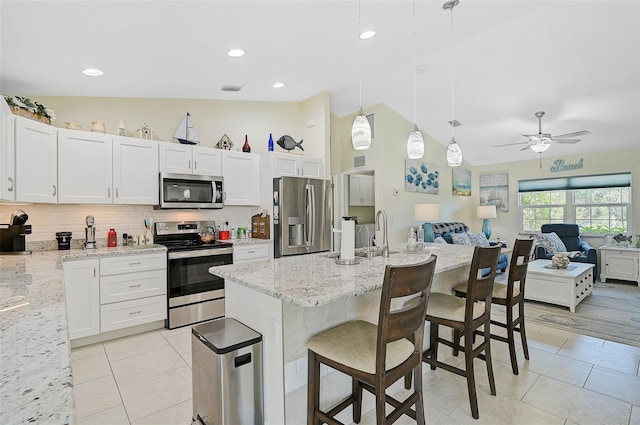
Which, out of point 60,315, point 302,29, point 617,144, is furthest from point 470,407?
point 617,144

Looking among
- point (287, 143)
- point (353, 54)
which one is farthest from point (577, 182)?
point (287, 143)

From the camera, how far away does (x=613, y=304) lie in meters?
4.33

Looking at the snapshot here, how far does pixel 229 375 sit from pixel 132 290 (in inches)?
90.8

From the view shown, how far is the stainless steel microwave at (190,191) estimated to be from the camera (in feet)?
12.3

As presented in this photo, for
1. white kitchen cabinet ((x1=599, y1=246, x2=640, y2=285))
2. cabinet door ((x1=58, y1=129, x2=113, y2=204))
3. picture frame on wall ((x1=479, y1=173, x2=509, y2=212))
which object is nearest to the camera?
cabinet door ((x1=58, y1=129, x2=113, y2=204))

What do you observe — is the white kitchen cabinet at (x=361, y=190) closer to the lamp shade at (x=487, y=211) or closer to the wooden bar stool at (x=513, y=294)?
the lamp shade at (x=487, y=211)

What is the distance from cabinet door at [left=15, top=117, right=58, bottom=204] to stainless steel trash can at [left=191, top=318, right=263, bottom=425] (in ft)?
7.83

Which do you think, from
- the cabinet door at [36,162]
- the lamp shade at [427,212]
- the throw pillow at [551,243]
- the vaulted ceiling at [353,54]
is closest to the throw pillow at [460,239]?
the lamp shade at [427,212]

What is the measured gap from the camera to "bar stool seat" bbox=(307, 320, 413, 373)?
144cm

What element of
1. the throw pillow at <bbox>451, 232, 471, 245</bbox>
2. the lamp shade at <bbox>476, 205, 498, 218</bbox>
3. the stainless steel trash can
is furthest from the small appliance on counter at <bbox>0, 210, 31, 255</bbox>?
the lamp shade at <bbox>476, 205, 498, 218</bbox>

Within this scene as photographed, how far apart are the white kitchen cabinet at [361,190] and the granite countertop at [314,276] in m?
3.74

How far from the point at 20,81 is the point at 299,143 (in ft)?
10.3

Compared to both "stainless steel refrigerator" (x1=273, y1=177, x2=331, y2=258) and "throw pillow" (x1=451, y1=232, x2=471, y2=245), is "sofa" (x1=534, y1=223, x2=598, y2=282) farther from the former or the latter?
"stainless steel refrigerator" (x1=273, y1=177, x2=331, y2=258)

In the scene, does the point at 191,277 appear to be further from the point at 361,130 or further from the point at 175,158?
the point at 361,130
